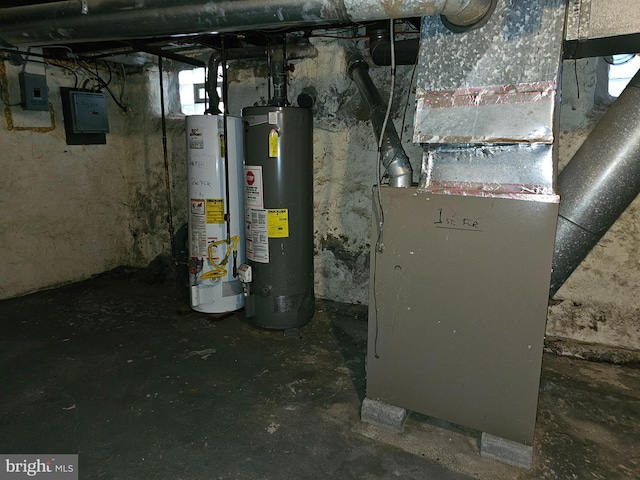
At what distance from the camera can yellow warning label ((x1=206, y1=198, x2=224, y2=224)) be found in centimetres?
283

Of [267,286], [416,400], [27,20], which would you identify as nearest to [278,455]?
[416,400]

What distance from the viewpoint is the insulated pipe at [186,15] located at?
139 centimetres

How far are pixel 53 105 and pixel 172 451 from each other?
3028 millimetres

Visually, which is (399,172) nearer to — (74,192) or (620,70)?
(620,70)

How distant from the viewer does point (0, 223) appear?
3168mm

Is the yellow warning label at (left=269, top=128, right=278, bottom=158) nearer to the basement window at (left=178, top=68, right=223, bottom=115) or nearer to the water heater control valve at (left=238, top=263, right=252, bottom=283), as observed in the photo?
the water heater control valve at (left=238, top=263, right=252, bottom=283)

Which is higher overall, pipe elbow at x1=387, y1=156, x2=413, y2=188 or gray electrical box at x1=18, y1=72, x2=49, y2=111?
gray electrical box at x1=18, y1=72, x2=49, y2=111

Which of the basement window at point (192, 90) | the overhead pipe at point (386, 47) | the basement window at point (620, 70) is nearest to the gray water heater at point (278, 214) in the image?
the overhead pipe at point (386, 47)

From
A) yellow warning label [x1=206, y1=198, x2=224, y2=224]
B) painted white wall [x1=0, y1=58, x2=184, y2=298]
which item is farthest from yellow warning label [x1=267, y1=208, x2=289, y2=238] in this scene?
painted white wall [x1=0, y1=58, x2=184, y2=298]

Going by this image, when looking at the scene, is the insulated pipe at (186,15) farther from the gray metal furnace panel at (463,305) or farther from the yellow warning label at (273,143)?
the yellow warning label at (273,143)

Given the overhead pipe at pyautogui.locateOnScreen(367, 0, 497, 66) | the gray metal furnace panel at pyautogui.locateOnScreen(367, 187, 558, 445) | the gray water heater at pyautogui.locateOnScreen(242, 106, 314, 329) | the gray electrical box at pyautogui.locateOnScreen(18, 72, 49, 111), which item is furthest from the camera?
the gray electrical box at pyautogui.locateOnScreen(18, 72, 49, 111)

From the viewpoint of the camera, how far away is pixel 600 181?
5.21ft

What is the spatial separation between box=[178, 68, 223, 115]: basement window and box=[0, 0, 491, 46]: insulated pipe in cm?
156
